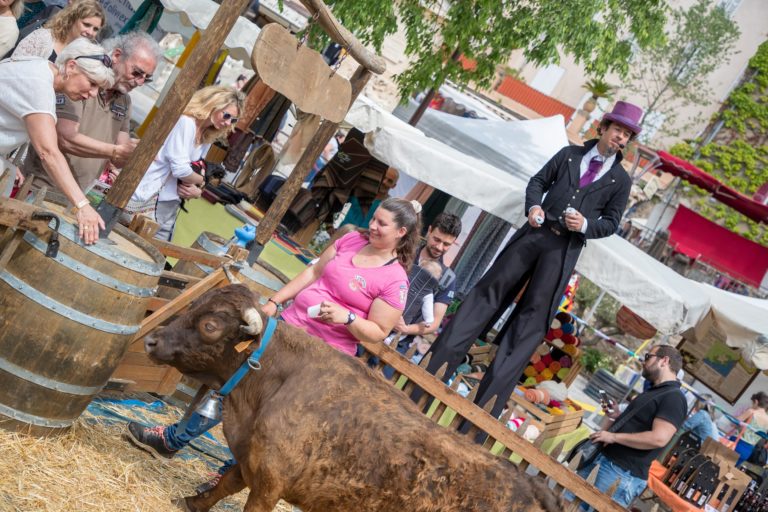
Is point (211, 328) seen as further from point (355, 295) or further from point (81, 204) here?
point (355, 295)

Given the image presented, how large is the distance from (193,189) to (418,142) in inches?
181

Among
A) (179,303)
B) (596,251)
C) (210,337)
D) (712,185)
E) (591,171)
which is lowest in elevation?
(179,303)

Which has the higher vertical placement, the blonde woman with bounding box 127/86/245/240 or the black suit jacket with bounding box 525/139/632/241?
the black suit jacket with bounding box 525/139/632/241

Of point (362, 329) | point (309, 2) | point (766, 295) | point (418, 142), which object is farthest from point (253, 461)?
point (766, 295)

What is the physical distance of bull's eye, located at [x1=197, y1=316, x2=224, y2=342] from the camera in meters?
4.00

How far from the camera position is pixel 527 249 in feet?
21.2

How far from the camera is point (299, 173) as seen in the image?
5.92 m

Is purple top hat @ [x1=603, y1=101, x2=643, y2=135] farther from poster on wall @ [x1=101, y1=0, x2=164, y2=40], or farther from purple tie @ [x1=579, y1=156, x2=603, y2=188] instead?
poster on wall @ [x1=101, y1=0, x2=164, y2=40]

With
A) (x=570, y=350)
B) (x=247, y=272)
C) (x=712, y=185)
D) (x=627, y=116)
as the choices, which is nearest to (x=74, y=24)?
(x=247, y=272)

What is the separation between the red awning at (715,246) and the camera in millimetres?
25970

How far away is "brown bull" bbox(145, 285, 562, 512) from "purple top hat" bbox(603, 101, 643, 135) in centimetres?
315

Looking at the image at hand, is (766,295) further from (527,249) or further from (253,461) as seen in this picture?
(253,461)

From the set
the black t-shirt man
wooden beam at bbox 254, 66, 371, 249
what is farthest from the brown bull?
the black t-shirt man

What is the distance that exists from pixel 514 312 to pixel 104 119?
3271mm
